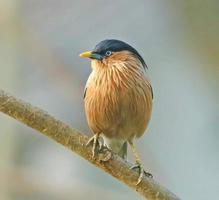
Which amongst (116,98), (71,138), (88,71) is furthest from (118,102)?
(88,71)

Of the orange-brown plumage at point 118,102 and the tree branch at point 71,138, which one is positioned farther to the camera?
the orange-brown plumage at point 118,102

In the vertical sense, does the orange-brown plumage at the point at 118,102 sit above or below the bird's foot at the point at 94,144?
above

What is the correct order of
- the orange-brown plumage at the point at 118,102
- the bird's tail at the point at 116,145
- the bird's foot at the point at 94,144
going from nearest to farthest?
the bird's foot at the point at 94,144
the orange-brown plumage at the point at 118,102
the bird's tail at the point at 116,145

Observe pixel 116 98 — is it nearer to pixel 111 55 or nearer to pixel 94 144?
pixel 111 55

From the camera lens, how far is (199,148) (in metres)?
6.02

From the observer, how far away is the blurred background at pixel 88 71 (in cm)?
530

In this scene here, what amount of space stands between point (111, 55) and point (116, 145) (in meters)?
0.61

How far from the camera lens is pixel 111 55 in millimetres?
4500

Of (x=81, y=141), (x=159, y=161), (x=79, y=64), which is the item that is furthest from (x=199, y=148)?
(x=81, y=141)

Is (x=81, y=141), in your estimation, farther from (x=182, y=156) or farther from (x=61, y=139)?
(x=182, y=156)

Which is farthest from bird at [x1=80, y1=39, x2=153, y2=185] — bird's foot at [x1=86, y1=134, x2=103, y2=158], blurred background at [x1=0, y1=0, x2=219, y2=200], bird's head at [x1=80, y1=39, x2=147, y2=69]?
blurred background at [x1=0, y1=0, x2=219, y2=200]

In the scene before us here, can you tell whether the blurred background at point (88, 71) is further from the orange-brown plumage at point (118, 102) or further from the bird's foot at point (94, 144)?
the bird's foot at point (94, 144)

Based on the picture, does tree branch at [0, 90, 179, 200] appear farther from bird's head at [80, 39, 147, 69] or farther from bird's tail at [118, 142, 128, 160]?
bird's head at [80, 39, 147, 69]

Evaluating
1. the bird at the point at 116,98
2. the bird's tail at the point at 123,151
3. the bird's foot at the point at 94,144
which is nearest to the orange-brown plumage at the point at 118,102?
the bird at the point at 116,98
